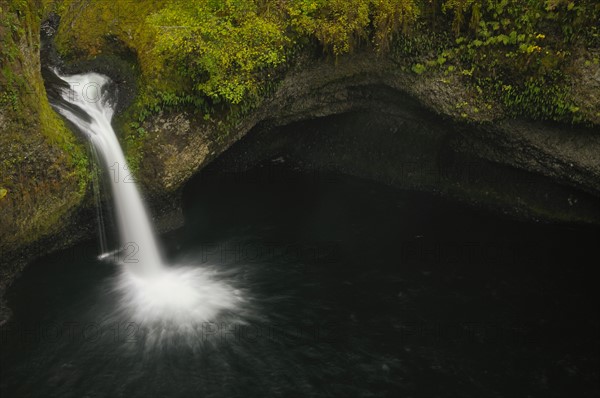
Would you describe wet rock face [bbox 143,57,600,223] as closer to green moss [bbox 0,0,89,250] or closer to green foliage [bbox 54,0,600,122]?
green foliage [bbox 54,0,600,122]

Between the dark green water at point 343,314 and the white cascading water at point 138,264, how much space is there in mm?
361

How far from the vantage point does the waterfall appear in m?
10.4

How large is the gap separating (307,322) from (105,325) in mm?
3762

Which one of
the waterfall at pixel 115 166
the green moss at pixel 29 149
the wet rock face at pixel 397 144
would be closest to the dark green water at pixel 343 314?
the waterfall at pixel 115 166

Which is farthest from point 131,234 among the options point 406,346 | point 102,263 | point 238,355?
point 406,346

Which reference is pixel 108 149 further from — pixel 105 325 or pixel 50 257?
pixel 105 325

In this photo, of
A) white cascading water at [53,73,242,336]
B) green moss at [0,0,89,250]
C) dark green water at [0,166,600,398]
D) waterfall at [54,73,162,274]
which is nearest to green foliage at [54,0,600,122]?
waterfall at [54,73,162,274]

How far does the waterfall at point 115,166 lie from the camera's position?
1040 cm

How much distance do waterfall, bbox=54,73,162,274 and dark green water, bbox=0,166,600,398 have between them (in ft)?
2.04

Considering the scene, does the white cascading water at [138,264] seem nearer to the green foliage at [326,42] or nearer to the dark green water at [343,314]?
the dark green water at [343,314]

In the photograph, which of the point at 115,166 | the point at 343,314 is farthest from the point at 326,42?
the point at 343,314

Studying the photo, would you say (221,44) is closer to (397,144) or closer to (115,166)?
(115,166)

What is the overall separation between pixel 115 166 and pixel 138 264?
7.09 feet

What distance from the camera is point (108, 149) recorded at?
34.0 feet
